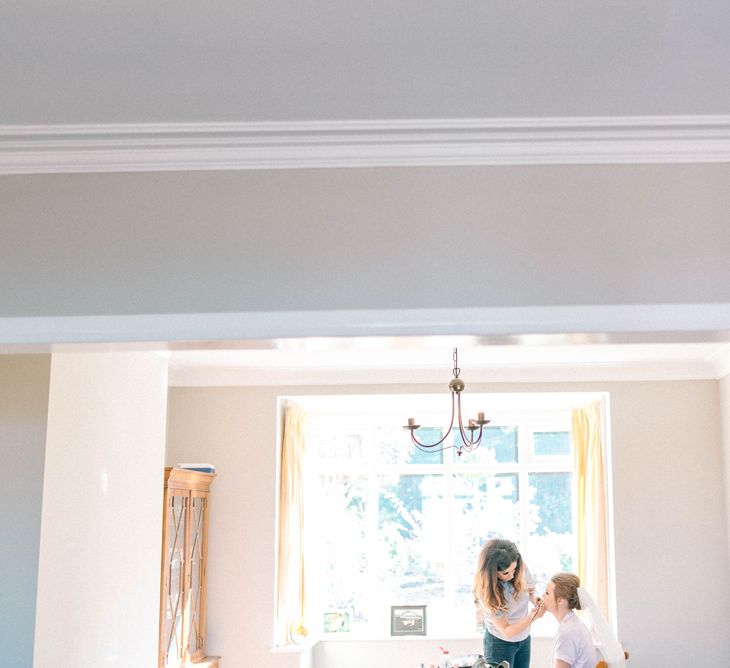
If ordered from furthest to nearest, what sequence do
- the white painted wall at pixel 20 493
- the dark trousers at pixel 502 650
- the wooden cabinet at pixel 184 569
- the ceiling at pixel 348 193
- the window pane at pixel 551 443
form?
1. the window pane at pixel 551 443
2. the wooden cabinet at pixel 184 569
3. the dark trousers at pixel 502 650
4. the white painted wall at pixel 20 493
5. the ceiling at pixel 348 193

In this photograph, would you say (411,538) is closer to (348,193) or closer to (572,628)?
(572,628)

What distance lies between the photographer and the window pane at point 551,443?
26.0ft

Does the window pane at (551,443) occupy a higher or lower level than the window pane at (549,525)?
higher

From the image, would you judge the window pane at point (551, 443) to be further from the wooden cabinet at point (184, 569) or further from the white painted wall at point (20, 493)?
the white painted wall at point (20, 493)

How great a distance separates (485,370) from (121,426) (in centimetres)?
316

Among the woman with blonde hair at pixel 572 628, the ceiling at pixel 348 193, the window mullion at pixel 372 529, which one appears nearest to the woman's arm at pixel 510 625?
the woman with blonde hair at pixel 572 628

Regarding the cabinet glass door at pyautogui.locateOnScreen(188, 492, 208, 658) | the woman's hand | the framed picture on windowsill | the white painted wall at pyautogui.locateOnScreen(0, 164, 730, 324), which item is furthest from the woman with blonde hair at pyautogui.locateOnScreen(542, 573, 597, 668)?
the framed picture on windowsill

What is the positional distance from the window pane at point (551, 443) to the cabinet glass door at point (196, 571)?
2.84m

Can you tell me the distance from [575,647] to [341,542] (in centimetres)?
354

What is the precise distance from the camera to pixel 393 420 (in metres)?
8.00

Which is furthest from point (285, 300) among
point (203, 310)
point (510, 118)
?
point (510, 118)

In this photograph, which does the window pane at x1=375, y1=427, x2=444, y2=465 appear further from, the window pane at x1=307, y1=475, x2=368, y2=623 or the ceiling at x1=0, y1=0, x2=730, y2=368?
the ceiling at x1=0, y1=0, x2=730, y2=368

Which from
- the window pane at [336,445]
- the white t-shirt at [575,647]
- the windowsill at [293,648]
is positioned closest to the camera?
the white t-shirt at [575,647]

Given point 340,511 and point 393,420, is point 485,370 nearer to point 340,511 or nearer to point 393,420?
point 393,420
